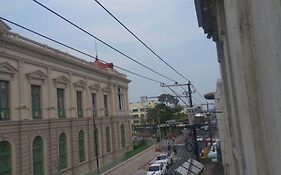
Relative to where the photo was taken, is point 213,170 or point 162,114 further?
point 162,114

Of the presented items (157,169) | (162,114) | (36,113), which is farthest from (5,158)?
(162,114)

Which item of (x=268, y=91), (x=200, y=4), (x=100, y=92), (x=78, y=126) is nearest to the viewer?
(x=268, y=91)

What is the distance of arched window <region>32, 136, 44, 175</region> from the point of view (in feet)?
92.9

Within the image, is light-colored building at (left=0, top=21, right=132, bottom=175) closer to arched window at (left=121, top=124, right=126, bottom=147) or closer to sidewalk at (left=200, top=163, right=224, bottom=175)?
arched window at (left=121, top=124, right=126, bottom=147)

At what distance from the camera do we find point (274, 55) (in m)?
3.21

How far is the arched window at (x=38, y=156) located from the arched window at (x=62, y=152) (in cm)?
295

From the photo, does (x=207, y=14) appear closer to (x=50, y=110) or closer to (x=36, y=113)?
(x=36, y=113)

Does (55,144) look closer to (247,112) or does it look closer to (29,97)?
(29,97)

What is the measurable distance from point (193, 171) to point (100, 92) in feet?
80.8

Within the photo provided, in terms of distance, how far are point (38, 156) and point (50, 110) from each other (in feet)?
12.4

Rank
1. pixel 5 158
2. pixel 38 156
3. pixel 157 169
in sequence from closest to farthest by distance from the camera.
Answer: pixel 5 158
pixel 38 156
pixel 157 169

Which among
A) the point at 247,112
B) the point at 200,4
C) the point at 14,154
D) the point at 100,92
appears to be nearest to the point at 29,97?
the point at 14,154

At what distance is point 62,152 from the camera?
108 ft

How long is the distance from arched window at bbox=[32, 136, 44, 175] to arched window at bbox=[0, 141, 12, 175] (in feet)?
9.36
